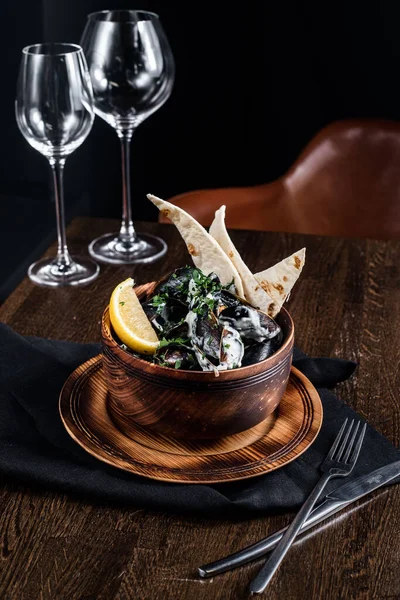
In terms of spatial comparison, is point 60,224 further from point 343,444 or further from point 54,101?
point 343,444

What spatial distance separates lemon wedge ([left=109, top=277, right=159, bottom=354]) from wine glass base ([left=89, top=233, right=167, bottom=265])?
2.00 feet

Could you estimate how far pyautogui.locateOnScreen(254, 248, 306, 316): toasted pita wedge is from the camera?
0.99 meters

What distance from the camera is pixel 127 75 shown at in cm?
157

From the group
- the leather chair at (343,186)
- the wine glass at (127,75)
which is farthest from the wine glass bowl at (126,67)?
the leather chair at (343,186)

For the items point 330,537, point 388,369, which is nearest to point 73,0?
point 388,369

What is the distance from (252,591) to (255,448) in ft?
0.64

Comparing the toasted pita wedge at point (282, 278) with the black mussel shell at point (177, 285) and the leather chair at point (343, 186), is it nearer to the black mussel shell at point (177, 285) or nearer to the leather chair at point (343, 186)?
the black mussel shell at point (177, 285)

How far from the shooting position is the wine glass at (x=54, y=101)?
1317 mm

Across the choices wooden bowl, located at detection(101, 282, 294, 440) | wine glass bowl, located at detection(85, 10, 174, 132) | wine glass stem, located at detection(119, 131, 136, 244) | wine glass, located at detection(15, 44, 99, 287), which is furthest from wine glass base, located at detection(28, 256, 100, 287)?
wooden bowl, located at detection(101, 282, 294, 440)

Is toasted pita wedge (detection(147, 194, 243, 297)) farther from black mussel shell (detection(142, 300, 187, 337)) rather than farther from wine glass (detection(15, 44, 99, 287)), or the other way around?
wine glass (detection(15, 44, 99, 287))

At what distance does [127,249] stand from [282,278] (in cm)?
67

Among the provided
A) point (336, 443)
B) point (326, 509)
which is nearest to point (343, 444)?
point (336, 443)

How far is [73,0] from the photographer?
7.73ft

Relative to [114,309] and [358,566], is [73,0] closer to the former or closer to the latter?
[114,309]
